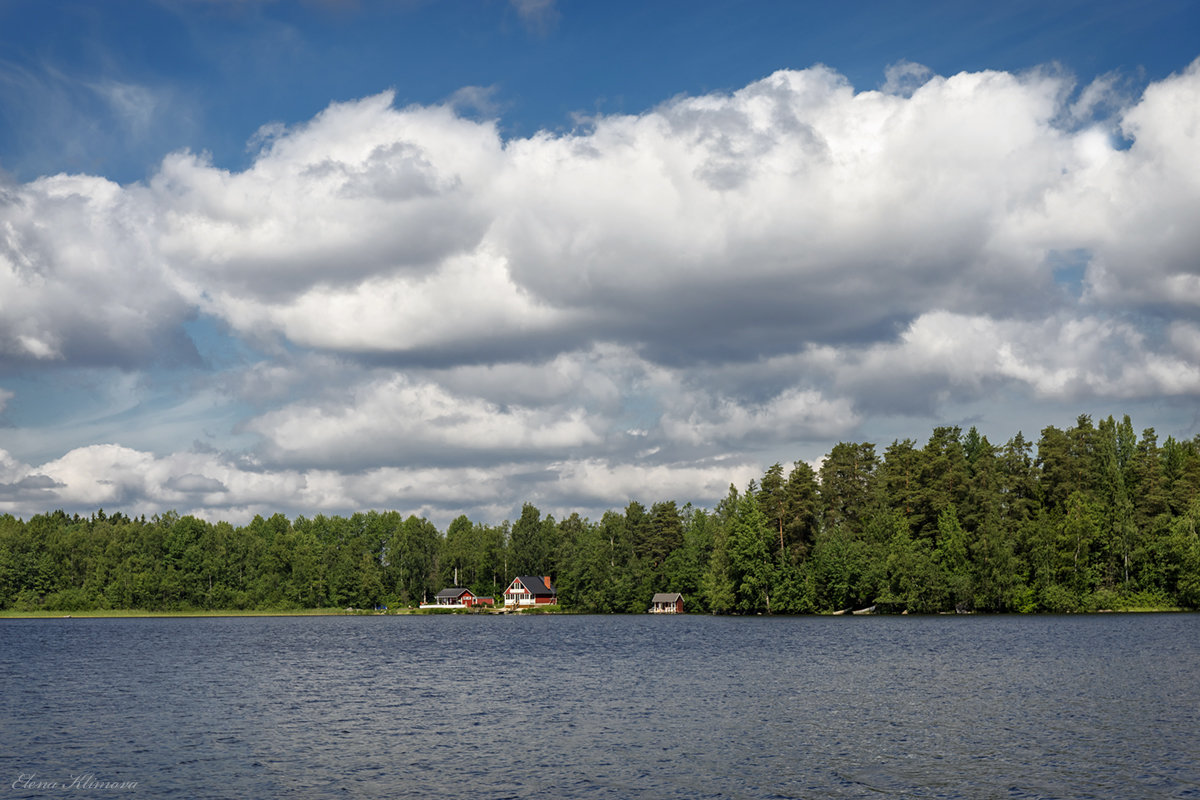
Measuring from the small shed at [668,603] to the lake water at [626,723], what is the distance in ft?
316

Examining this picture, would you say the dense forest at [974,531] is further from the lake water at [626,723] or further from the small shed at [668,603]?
the lake water at [626,723]

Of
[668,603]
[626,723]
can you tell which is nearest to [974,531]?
[668,603]

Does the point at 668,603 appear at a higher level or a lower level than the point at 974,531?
lower

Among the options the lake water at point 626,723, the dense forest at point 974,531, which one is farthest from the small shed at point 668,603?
A: the lake water at point 626,723

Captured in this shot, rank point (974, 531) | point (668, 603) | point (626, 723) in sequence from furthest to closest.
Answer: point (668, 603)
point (974, 531)
point (626, 723)

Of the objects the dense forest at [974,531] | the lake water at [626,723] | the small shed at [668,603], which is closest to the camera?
the lake water at [626,723]

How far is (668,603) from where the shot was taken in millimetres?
180125

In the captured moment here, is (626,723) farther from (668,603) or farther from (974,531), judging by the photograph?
(668,603)

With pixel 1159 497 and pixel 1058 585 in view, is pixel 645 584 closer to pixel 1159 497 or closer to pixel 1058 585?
pixel 1058 585

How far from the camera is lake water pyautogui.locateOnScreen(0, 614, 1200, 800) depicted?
30.7m

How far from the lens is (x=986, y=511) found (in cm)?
14188

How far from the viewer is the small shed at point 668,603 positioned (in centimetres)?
17912

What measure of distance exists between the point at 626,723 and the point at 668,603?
14074 centimetres

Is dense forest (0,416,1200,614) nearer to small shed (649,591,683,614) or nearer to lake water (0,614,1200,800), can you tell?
small shed (649,591,683,614)
